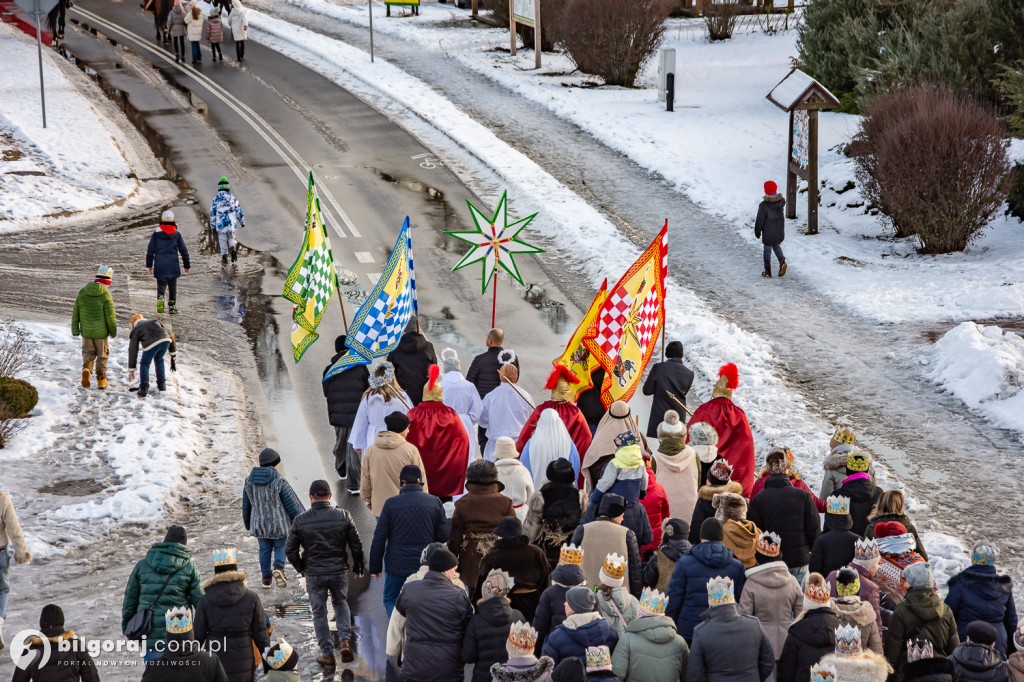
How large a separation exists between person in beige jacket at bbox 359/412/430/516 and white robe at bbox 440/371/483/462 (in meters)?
1.55

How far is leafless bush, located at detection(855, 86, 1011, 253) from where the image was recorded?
18219mm

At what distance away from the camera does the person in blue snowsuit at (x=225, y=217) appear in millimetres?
18750

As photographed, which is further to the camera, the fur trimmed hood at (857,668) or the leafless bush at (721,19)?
the leafless bush at (721,19)

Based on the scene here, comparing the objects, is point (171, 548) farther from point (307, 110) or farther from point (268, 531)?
point (307, 110)

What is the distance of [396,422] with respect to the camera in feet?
31.3

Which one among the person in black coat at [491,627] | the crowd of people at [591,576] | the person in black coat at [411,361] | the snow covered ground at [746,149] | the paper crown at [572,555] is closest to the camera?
the crowd of people at [591,576]

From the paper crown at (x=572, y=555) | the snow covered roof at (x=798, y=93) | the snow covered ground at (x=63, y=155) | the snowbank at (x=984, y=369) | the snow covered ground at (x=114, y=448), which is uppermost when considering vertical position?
the snow covered roof at (x=798, y=93)

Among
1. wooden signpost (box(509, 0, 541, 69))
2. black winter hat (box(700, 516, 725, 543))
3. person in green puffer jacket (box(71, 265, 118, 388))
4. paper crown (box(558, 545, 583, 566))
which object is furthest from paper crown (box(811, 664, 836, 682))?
wooden signpost (box(509, 0, 541, 69))

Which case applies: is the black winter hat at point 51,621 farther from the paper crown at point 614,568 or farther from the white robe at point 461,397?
the white robe at point 461,397

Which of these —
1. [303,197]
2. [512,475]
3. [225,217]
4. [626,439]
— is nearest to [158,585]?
[512,475]

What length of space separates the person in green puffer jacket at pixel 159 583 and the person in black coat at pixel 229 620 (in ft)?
0.92

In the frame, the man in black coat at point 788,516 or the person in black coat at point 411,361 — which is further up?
the person in black coat at point 411,361

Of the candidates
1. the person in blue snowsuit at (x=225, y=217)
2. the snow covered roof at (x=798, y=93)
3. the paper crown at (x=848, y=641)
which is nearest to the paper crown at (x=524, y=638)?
the paper crown at (x=848, y=641)

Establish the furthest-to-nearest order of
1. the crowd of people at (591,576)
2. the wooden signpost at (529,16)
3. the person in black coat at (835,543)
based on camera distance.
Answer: the wooden signpost at (529,16) < the person in black coat at (835,543) < the crowd of people at (591,576)
